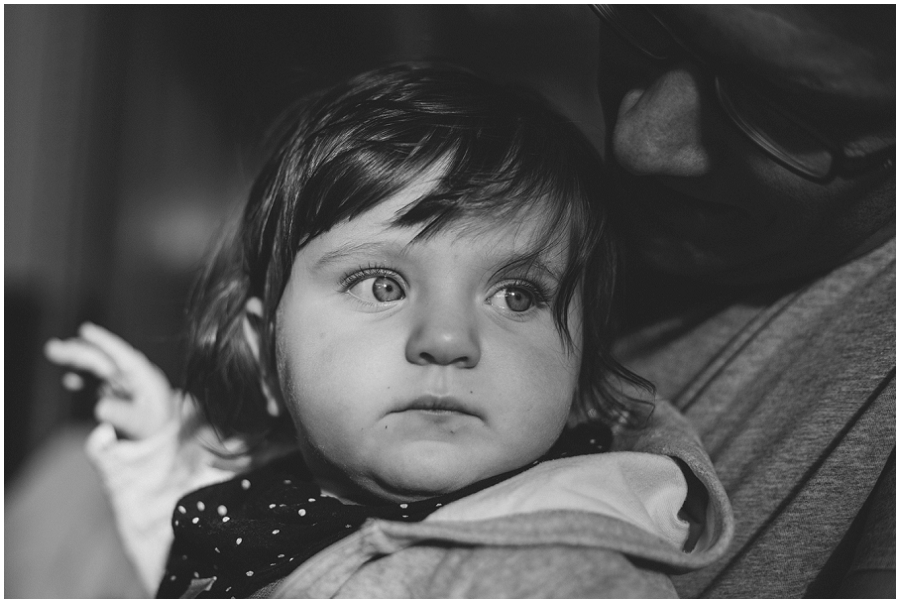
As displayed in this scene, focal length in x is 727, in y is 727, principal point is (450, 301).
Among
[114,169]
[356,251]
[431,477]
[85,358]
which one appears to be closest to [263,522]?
[431,477]

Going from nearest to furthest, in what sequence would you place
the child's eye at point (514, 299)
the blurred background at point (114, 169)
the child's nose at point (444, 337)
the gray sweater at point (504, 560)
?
the gray sweater at point (504, 560) → the child's nose at point (444, 337) → the child's eye at point (514, 299) → the blurred background at point (114, 169)

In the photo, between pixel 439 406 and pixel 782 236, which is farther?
pixel 782 236

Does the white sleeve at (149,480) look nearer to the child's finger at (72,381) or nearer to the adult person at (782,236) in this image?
the child's finger at (72,381)

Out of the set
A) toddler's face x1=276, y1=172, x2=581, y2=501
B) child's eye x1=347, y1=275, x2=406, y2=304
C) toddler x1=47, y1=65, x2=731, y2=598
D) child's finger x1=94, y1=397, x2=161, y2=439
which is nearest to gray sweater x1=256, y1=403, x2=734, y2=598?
toddler x1=47, y1=65, x2=731, y2=598

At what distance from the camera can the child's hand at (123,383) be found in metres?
1.34

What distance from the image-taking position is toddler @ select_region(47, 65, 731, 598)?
0.73 m

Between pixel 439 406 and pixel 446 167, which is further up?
pixel 446 167

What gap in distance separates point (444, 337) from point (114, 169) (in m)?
1.69

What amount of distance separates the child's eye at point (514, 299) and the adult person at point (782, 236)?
21 centimetres

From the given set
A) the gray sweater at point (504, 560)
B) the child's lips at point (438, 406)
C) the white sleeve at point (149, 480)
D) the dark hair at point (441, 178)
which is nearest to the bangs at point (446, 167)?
the dark hair at point (441, 178)

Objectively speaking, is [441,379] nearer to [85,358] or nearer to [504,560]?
[504,560]

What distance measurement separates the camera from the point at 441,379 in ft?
2.65

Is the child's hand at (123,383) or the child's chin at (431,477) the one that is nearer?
the child's chin at (431,477)

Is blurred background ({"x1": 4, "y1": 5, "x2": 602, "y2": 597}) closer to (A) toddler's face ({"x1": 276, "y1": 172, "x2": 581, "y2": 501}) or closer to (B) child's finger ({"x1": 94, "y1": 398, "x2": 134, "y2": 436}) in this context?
(B) child's finger ({"x1": 94, "y1": 398, "x2": 134, "y2": 436})
